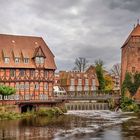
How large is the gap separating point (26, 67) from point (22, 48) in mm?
3638

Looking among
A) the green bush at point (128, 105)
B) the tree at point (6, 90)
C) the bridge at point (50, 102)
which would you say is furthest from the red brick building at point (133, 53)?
the tree at point (6, 90)

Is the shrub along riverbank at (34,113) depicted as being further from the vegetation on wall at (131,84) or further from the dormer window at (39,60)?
the vegetation on wall at (131,84)

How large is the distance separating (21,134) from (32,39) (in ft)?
105

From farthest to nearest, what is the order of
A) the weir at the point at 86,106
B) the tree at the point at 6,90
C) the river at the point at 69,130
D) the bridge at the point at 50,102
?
the weir at the point at 86,106, the bridge at the point at 50,102, the tree at the point at 6,90, the river at the point at 69,130

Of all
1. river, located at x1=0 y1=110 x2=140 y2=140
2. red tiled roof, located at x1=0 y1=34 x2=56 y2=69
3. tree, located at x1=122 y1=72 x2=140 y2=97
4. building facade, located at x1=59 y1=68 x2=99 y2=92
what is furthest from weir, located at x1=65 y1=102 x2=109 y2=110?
building facade, located at x1=59 y1=68 x2=99 y2=92

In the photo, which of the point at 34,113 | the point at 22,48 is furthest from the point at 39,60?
the point at 34,113

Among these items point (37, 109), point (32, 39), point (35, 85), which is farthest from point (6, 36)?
point (37, 109)

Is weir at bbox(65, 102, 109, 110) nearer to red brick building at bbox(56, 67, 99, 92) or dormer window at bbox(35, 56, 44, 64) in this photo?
dormer window at bbox(35, 56, 44, 64)

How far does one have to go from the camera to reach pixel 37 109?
58.0m

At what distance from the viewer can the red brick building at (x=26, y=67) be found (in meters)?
61.0

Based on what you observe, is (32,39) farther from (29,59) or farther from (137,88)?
(137,88)

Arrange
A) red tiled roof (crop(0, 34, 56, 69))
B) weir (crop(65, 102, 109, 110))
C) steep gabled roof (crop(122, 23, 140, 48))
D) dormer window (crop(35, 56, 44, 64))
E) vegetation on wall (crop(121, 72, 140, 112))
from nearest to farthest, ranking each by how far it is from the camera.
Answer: red tiled roof (crop(0, 34, 56, 69)) → dormer window (crop(35, 56, 44, 64)) → weir (crop(65, 102, 109, 110)) → vegetation on wall (crop(121, 72, 140, 112)) → steep gabled roof (crop(122, 23, 140, 48))

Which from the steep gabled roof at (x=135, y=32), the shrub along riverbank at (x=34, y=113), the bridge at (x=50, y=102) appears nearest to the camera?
the shrub along riverbank at (x=34, y=113)

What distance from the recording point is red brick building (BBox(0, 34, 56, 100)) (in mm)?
61031
